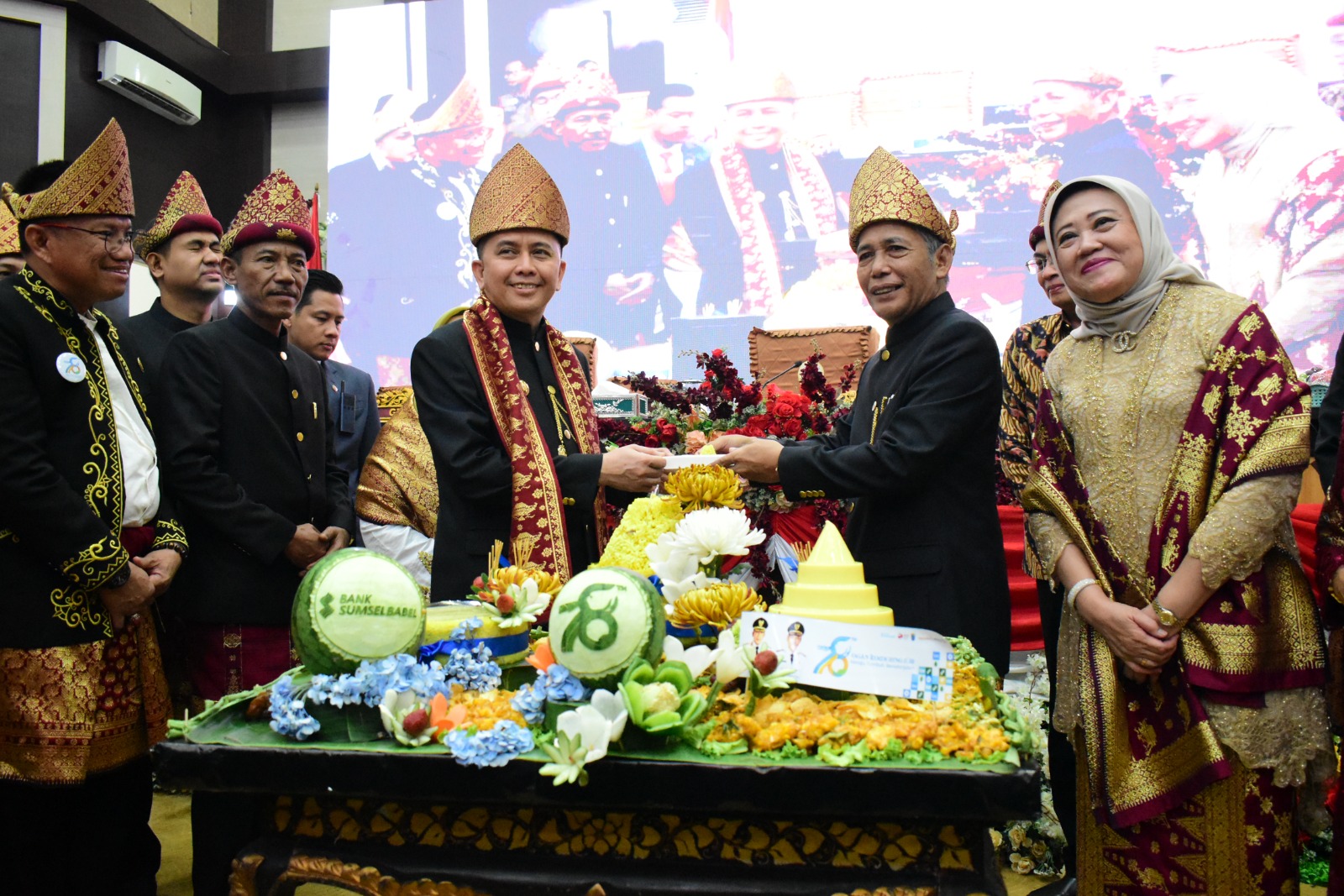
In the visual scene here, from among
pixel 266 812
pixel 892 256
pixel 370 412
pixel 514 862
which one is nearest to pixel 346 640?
pixel 266 812

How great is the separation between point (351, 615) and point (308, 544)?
142 cm

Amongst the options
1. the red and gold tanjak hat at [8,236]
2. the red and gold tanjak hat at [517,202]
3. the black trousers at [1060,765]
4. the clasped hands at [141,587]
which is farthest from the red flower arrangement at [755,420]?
the red and gold tanjak hat at [8,236]

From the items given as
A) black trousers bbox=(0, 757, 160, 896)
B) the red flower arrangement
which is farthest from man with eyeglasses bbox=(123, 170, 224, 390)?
the red flower arrangement

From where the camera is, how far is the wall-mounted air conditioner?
7891 mm

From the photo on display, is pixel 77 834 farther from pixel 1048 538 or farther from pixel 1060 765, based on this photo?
pixel 1060 765

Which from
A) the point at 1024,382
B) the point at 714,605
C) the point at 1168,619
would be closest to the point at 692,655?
the point at 714,605

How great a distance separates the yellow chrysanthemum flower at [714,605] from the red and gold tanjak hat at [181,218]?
2352 mm

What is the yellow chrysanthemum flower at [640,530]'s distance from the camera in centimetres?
172

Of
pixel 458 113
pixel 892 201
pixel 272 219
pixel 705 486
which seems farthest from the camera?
pixel 458 113

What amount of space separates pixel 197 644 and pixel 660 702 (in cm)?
186

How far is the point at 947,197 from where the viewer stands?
18.4 feet

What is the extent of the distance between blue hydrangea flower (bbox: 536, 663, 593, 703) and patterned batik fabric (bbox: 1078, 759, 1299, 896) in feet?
3.87

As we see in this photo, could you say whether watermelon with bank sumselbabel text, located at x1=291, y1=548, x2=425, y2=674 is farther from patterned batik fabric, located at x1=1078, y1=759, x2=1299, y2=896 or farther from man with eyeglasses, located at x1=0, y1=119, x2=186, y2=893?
patterned batik fabric, located at x1=1078, y1=759, x2=1299, y2=896

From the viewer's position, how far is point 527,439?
2240mm
